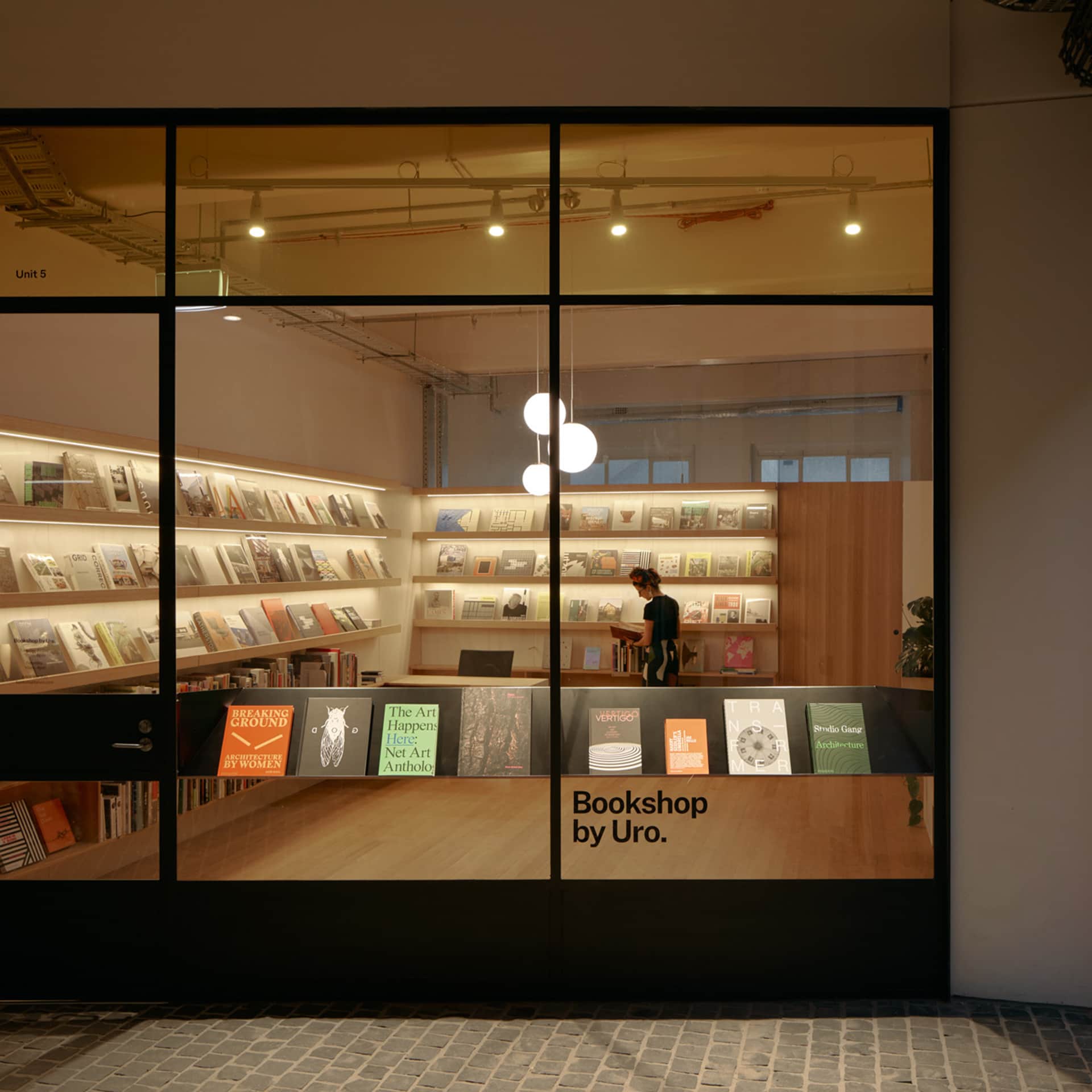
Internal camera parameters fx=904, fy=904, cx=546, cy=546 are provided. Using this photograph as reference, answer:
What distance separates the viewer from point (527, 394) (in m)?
3.90

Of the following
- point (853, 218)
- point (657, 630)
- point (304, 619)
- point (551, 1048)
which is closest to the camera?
point (551, 1048)

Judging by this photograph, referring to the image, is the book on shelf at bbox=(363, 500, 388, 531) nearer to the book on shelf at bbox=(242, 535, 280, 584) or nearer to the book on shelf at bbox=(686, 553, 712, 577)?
the book on shelf at bbox=(242, 535, 280, 584)

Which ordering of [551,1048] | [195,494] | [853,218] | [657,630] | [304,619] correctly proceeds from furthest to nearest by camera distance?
1. [304,619]
2. [195,494]
3. [657,630]
4. [853,218]
5. [551,1048]

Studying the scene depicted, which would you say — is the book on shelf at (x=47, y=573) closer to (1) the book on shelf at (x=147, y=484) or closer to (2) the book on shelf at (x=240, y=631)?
(1) the book on shelf at (x=147, y=484)

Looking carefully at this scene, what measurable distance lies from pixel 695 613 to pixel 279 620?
1.86 metres

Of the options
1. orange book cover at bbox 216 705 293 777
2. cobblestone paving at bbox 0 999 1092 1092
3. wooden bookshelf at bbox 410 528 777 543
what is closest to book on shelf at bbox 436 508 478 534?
wooden bookshelf at bbox 410 528 777 543

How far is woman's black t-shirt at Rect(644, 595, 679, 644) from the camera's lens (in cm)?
388

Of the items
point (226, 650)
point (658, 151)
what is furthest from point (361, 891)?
point (658, 151)

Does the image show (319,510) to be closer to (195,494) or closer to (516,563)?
(195,494)

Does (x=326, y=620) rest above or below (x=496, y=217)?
below

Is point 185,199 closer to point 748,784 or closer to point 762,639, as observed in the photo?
point 762,639

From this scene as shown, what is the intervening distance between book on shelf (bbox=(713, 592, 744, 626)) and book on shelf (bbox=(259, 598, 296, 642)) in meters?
1.89

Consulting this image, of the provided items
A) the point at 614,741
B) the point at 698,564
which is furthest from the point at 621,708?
the point at 698,564

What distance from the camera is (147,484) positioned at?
3947 mm
